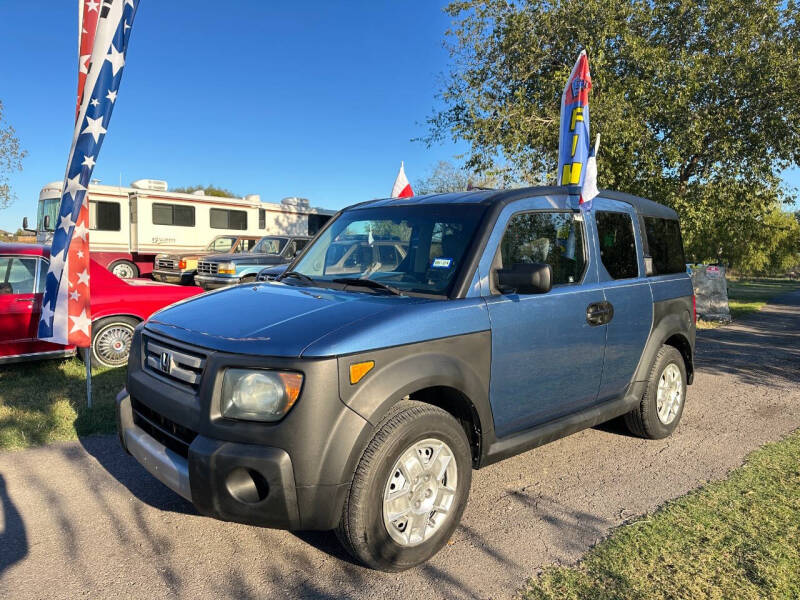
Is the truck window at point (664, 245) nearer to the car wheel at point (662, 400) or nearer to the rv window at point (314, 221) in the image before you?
the car wheel at point (662, 400)

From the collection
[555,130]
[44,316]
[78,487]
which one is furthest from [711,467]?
[555,130]

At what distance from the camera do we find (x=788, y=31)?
12.1 metres

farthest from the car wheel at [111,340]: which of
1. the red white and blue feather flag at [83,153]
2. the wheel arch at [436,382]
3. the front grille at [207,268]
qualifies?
the front grille at [207,268]

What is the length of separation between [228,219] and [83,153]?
15808mm

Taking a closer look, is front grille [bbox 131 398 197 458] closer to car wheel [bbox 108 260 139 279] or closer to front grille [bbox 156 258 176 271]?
front grille [bbox 156 258 176 271]

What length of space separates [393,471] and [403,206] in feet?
6.43

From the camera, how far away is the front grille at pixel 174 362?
9.17 feet

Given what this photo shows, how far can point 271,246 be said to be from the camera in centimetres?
→ 1587

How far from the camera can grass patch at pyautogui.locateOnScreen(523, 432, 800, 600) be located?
8.91ft

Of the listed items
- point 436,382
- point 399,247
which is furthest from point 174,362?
point 399,247

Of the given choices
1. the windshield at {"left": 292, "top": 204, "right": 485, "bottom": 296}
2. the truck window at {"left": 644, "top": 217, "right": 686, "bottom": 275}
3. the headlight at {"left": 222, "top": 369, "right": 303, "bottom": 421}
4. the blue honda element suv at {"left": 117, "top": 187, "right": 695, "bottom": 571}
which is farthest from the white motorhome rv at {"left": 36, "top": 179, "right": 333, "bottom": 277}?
the headlight at {"left": 222, "top": 369, "right": 303, "bottom": 421}

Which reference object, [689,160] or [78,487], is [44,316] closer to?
[78,487]

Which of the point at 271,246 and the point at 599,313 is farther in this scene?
the point at 271,246

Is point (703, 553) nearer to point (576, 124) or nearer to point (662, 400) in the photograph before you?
point (662, 400)
